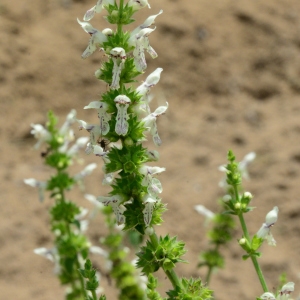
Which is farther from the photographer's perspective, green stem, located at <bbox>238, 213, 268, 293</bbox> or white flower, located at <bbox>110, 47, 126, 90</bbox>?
green stem, located at <bbox>238, 213, 268, 293</bbox>

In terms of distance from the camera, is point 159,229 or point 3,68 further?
point 3,68

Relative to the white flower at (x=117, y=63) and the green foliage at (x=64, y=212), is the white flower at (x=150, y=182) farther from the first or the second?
the green foliage at (x=64, y=212)

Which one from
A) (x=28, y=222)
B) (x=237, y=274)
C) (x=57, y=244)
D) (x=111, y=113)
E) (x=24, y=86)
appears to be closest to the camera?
(x=111, y=113)

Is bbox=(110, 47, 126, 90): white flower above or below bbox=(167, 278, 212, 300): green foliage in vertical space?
above

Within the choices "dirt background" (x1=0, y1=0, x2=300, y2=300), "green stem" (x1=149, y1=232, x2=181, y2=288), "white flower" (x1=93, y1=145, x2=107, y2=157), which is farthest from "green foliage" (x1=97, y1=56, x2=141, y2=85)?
"dirt background" (x1=0, y1=0, x2=300, y2=300)

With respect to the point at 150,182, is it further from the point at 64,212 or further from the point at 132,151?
the point at 64,212

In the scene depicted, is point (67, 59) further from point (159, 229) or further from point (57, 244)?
point (57, 244)

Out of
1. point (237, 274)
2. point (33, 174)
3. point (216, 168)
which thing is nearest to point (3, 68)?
point (33, 174)

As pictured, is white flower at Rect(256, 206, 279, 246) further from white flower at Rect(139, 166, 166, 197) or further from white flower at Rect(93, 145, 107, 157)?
white flower at Rect(93, 145, 107, 157)

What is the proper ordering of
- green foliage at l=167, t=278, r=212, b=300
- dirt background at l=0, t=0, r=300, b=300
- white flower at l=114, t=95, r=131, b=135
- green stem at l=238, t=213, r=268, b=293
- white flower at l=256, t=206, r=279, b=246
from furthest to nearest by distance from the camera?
dirt background at l=0, t=0, r=300, b=300
white flower at l=256, t=206, r=279, b=246
green stem at l=238, t=213, r=268, b=293
green foliage at l=167, t=278, r=212, b=300
white flower at l=114, t=95, r=131, b=135
